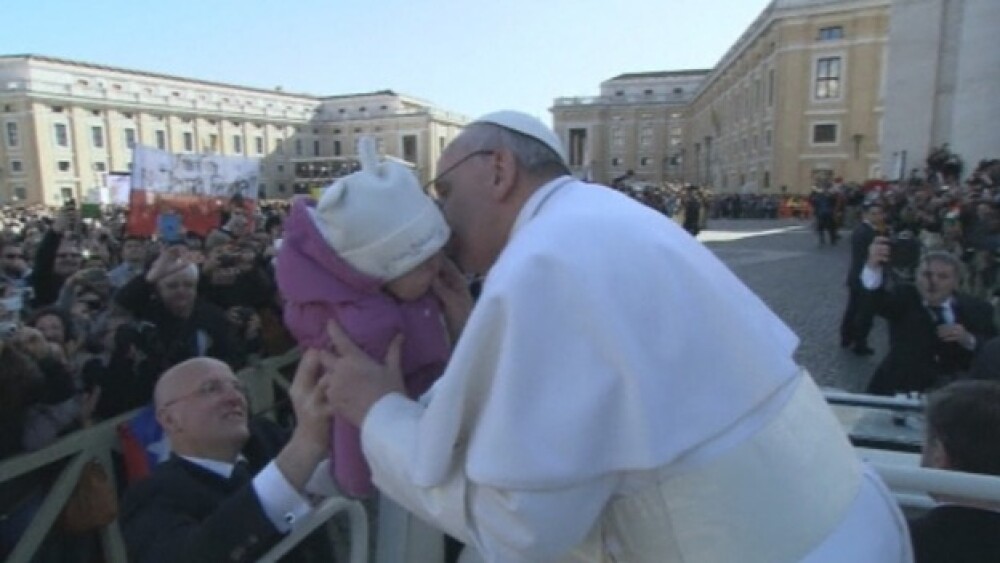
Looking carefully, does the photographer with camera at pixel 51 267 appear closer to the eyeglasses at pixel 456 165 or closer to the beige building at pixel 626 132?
the eyeglasses at pixel 456 165

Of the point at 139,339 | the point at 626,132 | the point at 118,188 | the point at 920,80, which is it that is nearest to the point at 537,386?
the point at 139,339

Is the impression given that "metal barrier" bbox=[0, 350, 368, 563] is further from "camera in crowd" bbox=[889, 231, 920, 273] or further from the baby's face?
"camera in crowd" bbox=[889, 231, 920, 273]

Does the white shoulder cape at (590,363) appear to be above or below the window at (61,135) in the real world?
below

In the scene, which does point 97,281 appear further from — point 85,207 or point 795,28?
point 795,28

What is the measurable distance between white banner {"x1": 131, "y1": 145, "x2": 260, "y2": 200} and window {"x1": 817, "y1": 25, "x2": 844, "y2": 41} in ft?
143

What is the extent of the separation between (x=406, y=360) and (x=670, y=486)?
1.71 feet

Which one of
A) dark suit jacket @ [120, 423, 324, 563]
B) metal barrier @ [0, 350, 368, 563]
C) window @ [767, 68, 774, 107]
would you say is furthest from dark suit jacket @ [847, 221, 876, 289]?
window @ [767, 68, 774, 107]

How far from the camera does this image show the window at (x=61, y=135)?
2707 inches

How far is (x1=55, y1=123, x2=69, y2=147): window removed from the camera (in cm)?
6875

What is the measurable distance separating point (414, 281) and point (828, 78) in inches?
1964

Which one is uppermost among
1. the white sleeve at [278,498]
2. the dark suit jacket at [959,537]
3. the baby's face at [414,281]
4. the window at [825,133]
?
the window at [825,133]

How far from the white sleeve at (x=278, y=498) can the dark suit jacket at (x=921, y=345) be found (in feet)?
14.2

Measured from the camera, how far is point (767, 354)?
3.37ft

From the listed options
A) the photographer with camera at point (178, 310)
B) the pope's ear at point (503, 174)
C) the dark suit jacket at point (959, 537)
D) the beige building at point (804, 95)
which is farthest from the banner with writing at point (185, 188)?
the beige building at point (804, 95)
